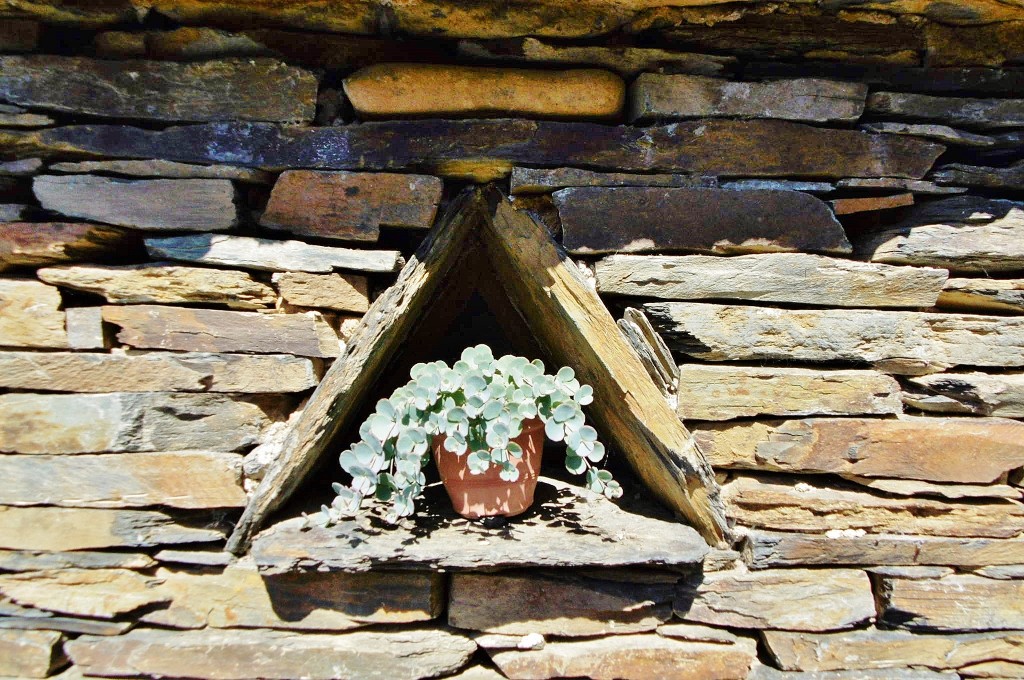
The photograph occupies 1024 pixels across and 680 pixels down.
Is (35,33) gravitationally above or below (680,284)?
A: above

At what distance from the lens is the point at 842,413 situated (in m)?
1.65

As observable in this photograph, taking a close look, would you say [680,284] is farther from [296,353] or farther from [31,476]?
[31,476]

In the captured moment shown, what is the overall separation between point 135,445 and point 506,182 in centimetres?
116

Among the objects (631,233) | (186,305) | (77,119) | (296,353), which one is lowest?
(296,353)

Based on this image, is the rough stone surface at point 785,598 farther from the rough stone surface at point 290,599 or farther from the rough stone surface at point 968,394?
the rough stone surface at point 290,599

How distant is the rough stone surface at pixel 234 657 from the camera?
1.63m

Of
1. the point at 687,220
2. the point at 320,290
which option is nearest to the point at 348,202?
the point at 320,290

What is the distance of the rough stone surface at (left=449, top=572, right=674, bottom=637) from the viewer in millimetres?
1689

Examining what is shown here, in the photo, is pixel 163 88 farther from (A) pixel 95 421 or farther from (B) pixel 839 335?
(B) pixel 839 335

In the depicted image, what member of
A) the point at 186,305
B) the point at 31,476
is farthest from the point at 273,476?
the point at 31,476

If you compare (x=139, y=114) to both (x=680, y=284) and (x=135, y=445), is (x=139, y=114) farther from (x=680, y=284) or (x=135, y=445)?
(x=680, y=284)

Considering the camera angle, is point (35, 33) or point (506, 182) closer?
point (35, 33)

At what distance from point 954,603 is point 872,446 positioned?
494 mm

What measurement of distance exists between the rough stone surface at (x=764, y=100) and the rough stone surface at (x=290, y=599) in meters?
1.41
